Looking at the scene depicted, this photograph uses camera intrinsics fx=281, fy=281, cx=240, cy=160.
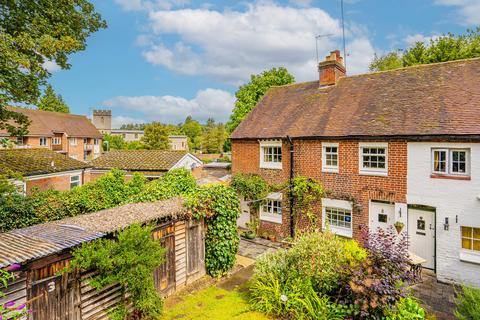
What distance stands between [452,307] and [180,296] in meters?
9.34

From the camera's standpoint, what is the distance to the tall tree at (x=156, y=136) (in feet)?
170

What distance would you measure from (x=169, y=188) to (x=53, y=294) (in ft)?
19.9

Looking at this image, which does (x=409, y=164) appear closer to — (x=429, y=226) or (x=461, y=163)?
(x=461, y=163)

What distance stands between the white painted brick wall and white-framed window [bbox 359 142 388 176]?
1054 millimetres

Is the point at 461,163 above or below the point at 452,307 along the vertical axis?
above

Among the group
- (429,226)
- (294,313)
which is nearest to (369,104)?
(429,226)

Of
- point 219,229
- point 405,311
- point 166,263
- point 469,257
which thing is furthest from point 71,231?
point 469,257

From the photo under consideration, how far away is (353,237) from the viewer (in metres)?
14.2

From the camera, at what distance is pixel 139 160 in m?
27.5

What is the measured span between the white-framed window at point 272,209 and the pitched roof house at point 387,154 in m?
0.06

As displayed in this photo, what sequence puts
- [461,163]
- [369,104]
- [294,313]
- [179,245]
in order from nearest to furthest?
[294,313], [179,245], [461,163], [369,104]

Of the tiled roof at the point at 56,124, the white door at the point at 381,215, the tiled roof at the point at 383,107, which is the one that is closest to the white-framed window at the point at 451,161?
the tiled roof at the point at 383,107

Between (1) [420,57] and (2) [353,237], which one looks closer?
(2) [353,237]

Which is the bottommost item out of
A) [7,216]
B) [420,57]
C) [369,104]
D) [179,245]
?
[179,245]
